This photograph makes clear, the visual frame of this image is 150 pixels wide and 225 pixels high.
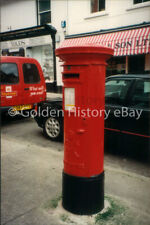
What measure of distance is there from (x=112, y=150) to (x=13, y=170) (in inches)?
87.2

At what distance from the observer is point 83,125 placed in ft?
8.07

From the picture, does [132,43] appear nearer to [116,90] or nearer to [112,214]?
[116,90]

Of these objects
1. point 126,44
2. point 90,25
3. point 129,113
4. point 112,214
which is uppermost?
point 90,25

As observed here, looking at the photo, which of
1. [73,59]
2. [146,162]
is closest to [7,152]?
→ [146,162]

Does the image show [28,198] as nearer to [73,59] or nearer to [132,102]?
[73,59]

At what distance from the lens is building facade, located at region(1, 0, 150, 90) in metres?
10.5

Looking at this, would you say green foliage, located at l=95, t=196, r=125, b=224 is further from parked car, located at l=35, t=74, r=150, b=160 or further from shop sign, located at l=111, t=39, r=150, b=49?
shop sign, located at l=111, t=39, r=150, b=49

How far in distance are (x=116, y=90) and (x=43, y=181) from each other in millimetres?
2378

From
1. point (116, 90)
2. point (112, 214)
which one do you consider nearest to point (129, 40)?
point (116, 90)

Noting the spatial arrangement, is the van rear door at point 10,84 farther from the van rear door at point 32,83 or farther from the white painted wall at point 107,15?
the white painted wall at point 107,15

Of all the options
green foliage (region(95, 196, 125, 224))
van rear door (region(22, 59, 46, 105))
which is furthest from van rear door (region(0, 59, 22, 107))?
green foliage (region(95, 196, 125, 224))

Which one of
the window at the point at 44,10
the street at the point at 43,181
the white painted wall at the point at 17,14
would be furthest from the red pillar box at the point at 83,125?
the white painted wall at the point at 17,14

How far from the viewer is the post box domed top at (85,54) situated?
226 centimetres

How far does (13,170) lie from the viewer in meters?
3.88
